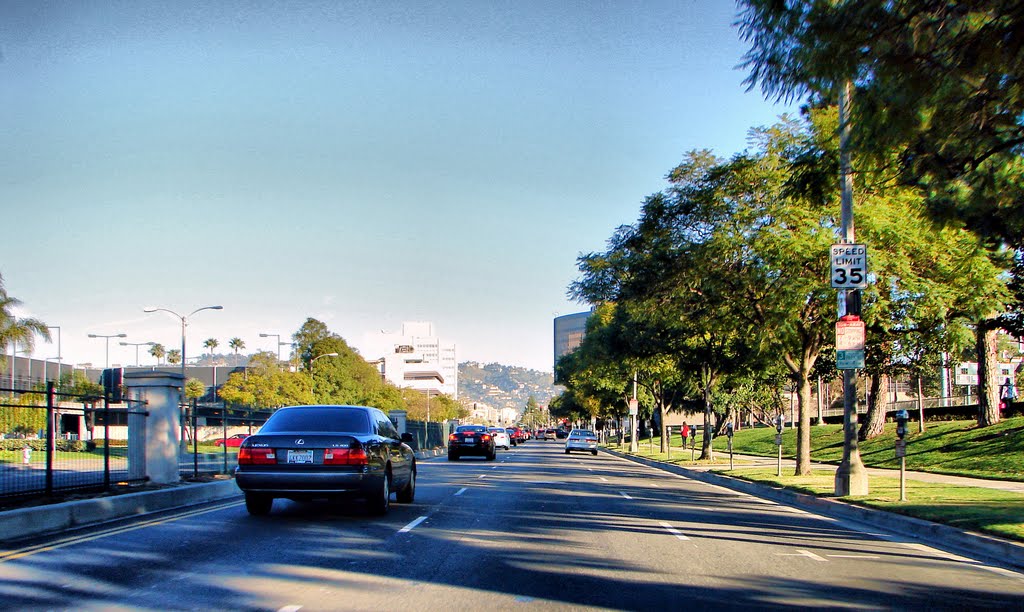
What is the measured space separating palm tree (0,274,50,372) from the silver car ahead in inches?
1255

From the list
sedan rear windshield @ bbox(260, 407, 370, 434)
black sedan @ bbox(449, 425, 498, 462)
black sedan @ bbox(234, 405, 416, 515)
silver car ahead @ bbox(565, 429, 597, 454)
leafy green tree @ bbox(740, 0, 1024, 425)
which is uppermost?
leafy green tree @ bbox(740, 0, 1024, 425)

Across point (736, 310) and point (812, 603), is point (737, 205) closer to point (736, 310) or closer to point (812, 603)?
point (736, 310)

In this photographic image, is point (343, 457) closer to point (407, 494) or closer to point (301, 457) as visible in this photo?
point (301, 457)

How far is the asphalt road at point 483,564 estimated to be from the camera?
750cm

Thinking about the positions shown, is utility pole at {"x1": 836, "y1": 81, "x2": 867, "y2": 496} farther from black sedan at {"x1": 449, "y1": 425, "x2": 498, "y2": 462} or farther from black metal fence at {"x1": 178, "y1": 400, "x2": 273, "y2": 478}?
black sedan at {"x1": 449, "y1": 425, "x2": 498, "y2": 462}

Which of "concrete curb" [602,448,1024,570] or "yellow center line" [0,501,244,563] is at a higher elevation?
"yellow center line" [0,501,244,563]

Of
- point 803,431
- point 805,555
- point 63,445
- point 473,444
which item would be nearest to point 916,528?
point 805,555

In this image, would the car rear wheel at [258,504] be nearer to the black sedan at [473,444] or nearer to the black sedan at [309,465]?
the black sedan at [309,465]


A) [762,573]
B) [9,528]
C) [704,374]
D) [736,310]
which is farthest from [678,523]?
[704,374]

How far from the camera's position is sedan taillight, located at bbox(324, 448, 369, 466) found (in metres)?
12.7

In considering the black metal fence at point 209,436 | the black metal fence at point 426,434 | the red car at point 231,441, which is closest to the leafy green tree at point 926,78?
the red car at point 231,441

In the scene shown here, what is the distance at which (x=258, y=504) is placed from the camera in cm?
1340

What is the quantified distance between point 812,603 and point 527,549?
11.9 ft

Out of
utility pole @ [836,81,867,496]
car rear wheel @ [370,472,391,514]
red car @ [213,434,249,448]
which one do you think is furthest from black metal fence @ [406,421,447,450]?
car rear wheel @ [370,472,391,514]
